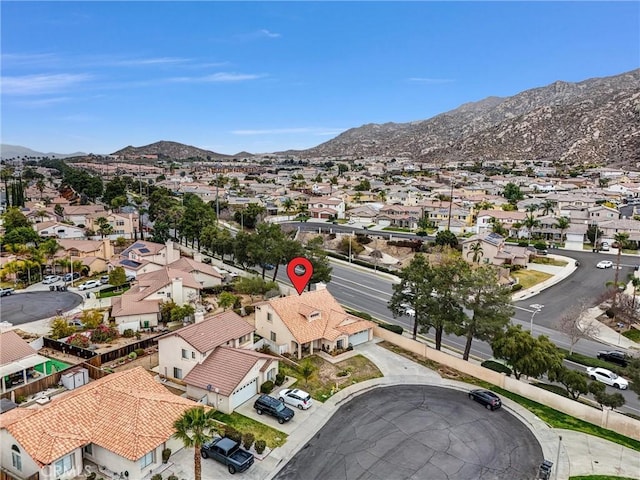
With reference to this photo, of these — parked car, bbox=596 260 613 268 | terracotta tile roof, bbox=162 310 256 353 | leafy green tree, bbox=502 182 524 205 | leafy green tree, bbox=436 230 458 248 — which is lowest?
parked car, bbox=596 260 613 268

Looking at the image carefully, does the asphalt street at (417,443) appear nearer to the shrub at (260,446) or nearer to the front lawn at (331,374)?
the shrub at (260,446)

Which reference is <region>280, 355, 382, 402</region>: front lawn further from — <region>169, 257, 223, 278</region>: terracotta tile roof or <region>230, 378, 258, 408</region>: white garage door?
<region>169, 257, 223, 278</region>: terracotta tile roof

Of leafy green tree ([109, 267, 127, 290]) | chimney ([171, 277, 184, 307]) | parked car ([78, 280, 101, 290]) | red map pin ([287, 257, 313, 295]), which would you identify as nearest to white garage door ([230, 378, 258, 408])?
red map pin ([287, 257, 313, 295])

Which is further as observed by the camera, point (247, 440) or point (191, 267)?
point (191, 267)

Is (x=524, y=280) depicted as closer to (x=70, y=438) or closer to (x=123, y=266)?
(x=123, y=266)

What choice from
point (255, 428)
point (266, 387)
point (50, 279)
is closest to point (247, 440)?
point (255, 428)

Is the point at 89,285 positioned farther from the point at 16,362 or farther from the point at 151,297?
the point at 16,362

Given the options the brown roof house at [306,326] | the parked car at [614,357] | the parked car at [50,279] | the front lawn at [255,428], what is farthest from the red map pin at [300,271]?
the parked car at [50,279]
